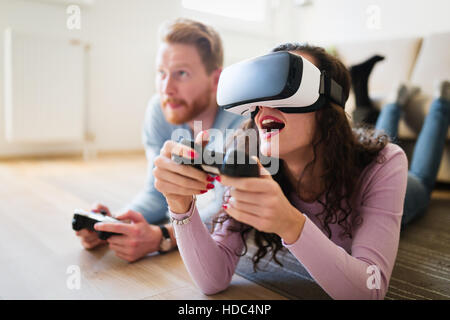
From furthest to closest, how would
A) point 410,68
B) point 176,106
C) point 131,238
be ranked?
point 410,68 < point 176,106 < point 131,238

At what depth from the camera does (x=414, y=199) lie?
1.32 meters

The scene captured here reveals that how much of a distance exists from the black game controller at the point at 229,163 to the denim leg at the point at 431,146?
1.25 metres

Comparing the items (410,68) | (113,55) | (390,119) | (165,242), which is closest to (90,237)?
(165,242)

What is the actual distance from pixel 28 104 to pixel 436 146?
2308 mm

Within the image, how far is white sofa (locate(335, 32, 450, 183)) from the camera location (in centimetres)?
192

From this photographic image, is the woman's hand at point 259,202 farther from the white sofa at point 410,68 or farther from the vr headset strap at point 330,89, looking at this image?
the white sofa at point 410,68

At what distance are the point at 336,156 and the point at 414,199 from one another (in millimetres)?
760

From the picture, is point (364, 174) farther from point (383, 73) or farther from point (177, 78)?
point (383, 73)

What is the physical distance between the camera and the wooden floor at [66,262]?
793mm

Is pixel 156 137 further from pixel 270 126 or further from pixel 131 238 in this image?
pixel 270 126

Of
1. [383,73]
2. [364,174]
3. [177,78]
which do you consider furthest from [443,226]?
[383,73]

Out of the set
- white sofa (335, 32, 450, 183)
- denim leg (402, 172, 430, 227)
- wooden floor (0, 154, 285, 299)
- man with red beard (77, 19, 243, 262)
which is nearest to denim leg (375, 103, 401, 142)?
white sofa (335, 32, 450, 183)
